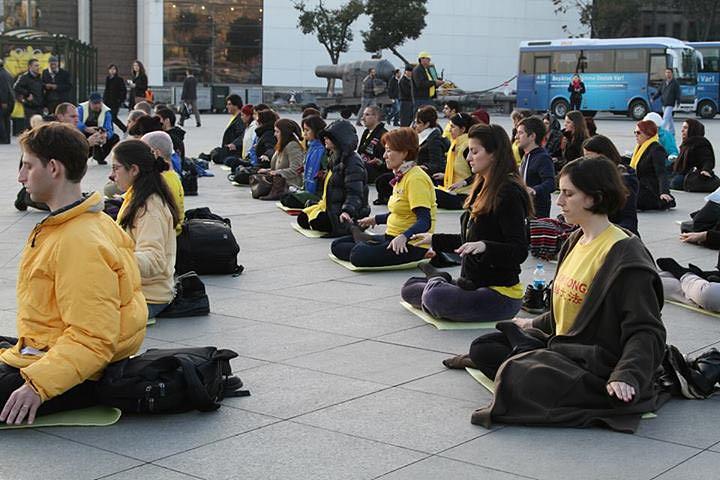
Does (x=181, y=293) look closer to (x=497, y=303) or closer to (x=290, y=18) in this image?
(x=497, y=303)

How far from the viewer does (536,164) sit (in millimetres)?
11547

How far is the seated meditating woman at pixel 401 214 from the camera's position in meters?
9.40

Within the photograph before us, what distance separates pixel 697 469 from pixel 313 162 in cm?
985

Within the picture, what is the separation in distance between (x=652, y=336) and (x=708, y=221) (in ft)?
23.5

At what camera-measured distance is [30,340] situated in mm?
5211

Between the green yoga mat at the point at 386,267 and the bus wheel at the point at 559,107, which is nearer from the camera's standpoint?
the green yoga mat at the point at 386,267

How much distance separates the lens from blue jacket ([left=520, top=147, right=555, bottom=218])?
451 inches

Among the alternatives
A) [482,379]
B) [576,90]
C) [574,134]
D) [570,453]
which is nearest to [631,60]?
[576,90]

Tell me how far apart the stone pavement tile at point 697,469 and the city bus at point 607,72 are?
39.4 m

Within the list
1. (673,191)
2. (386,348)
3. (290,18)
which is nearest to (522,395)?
(386,348)

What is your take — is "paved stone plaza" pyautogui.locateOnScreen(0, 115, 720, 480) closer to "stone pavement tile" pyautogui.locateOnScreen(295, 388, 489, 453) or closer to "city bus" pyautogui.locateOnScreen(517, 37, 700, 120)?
"stone pavement tile" pyautogui.locateOnScreen(295, 388, 489, 453)

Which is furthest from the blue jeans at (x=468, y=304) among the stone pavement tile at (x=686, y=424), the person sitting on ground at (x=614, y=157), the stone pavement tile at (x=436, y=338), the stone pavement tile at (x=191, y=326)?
the person sitting on ground at (x=614, y=157)

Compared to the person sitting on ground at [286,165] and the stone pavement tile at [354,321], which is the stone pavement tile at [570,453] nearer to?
the stone pavement tile at [354,321]

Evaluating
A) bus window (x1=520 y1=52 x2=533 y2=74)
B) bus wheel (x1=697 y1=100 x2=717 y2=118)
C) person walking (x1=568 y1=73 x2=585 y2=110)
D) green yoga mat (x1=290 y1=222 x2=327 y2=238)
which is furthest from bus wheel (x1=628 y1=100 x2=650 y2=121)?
green yoga mat (x1=290 y1=222 x2=327 y2=238)
